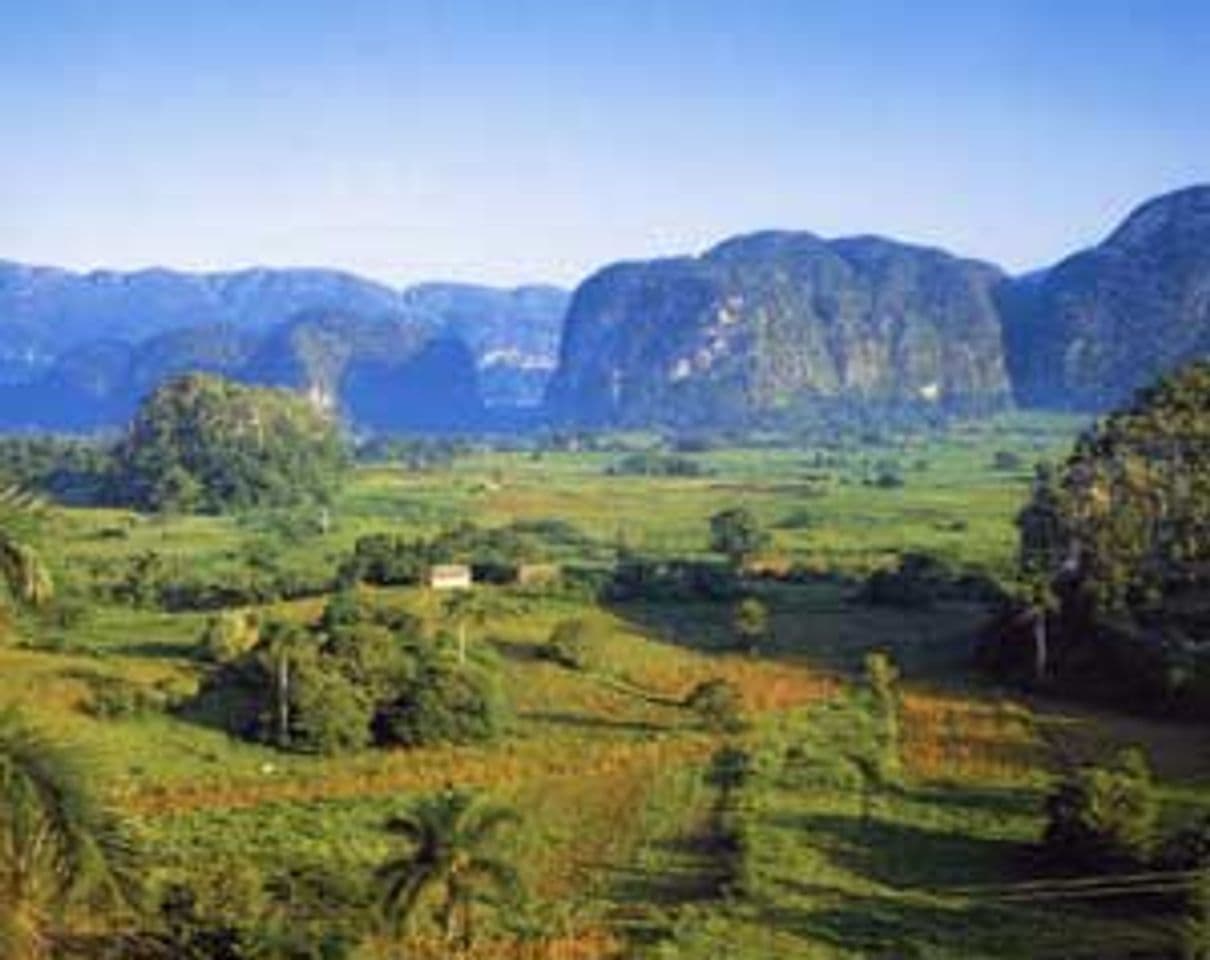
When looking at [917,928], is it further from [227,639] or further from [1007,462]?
[1007,462]

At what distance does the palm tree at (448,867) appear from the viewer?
2617 cm

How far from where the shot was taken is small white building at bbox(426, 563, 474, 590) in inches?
2598

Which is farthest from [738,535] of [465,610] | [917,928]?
[917,928]

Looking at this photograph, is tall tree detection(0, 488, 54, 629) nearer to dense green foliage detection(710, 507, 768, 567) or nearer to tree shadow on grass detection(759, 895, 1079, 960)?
tree shadow on grass detection(759, 895, 1079, 960)

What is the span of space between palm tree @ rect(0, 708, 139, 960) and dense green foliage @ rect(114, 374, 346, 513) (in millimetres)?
99005

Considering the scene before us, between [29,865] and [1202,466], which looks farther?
[1202,466]

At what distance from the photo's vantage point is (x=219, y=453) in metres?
115

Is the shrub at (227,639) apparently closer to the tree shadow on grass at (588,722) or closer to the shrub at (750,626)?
the tree shadow on grass at (588,722)

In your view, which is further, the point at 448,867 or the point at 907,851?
the point at 907,851

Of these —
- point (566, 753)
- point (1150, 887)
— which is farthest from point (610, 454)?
point (1150, 887)

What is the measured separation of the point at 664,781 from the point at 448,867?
1373cm

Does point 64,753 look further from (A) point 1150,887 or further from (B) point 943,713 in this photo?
(B) point 943,713

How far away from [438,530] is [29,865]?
80927mm

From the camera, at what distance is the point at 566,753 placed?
137 feet
